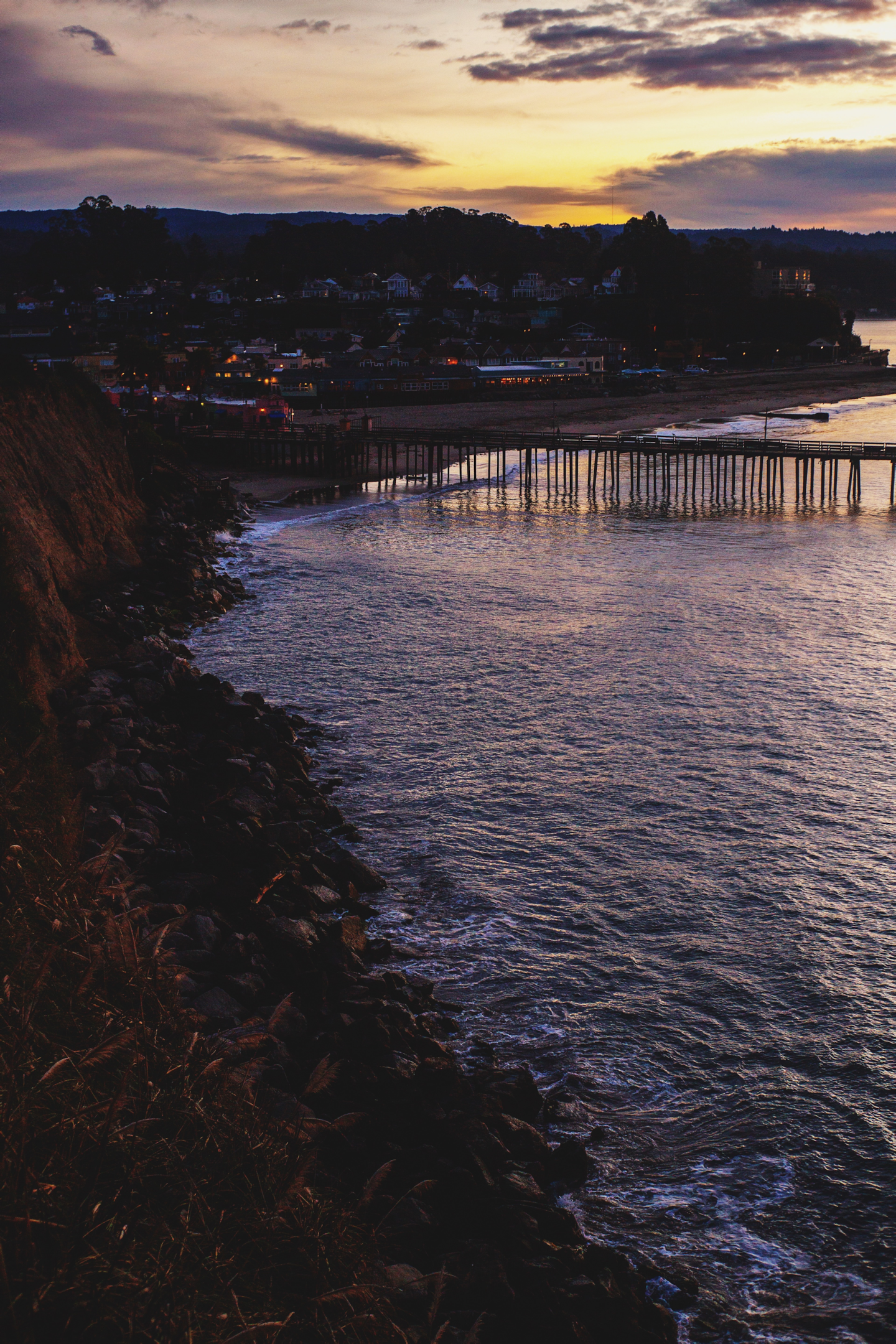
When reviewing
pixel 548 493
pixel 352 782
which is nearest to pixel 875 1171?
pixel 352 782

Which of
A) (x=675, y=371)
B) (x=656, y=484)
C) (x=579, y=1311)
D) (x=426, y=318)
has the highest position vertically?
(x=426, y=318)

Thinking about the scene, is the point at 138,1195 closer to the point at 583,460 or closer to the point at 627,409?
the point at 583,460

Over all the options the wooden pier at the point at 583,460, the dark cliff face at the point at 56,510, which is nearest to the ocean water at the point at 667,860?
the dark cliff face at the point at 56,510

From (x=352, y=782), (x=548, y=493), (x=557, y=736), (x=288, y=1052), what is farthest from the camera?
(x=548, y=493)

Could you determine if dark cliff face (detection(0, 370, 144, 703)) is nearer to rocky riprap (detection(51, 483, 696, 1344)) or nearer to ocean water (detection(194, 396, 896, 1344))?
rocky riprap (detection(51, 483, 696, 1344))

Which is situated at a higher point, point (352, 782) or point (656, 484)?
point (656, 484)

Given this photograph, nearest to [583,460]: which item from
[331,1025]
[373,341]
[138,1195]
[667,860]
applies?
[667,860]

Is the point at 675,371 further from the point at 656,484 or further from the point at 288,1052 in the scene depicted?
the point at 288,1052

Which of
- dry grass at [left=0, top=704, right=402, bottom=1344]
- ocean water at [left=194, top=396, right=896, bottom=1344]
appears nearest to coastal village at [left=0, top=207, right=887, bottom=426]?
ocean water at [left=194, top=396, right=896, bottom=1344]

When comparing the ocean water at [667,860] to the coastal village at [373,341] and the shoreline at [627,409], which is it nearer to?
the shoreline at [627,409]
